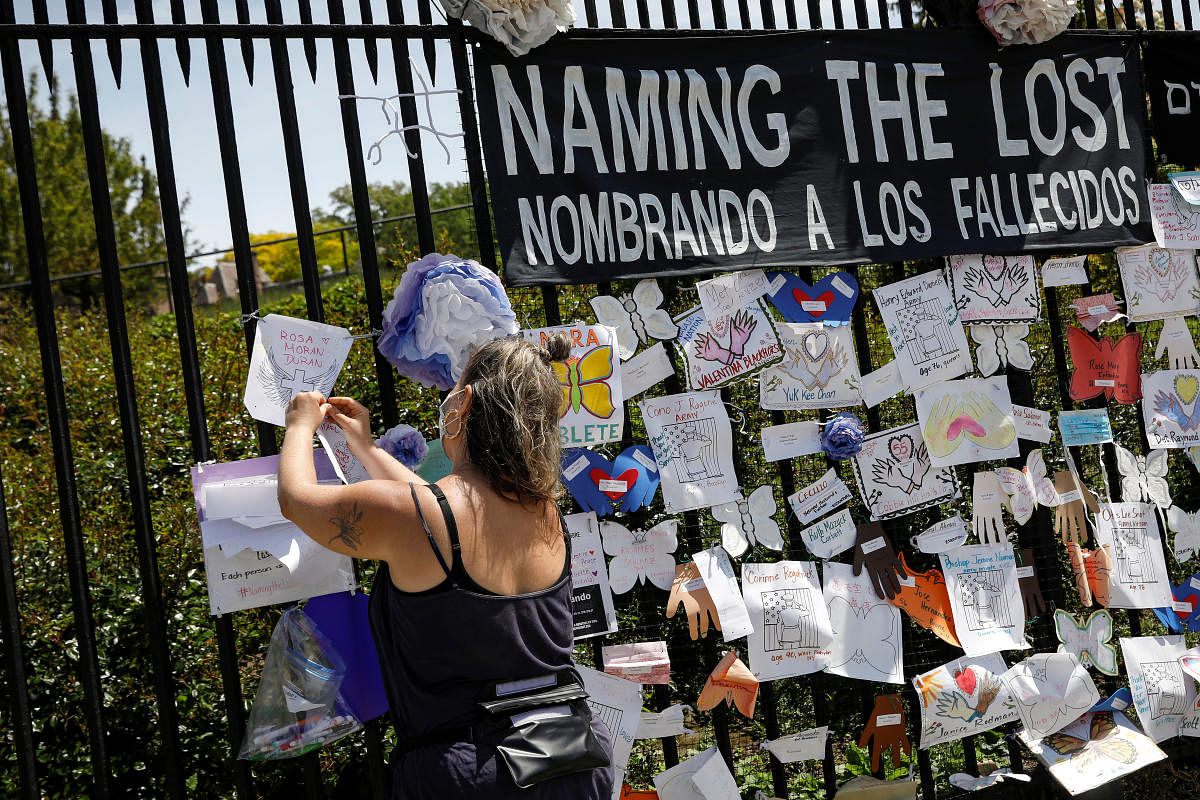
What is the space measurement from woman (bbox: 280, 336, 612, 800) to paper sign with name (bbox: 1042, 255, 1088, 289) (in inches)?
87.9

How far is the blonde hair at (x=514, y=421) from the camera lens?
2.19m

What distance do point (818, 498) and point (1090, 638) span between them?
1238mm

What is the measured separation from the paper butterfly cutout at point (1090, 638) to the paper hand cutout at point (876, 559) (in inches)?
28.3

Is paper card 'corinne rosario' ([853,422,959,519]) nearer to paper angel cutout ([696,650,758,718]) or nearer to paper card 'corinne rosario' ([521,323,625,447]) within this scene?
paper angel cutout ([696,650,758,718])

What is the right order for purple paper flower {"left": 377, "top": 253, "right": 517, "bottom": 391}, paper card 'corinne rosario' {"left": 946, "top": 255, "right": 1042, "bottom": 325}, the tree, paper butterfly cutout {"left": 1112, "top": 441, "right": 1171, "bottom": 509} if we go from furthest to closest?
the tree → paper butterfly cutout {"left": 1112, "top": 441, "right": 1171, "bottom": 509} → paper card 'corinne rosario' {"left": 946, "top": 255, "right": 1042, "bottom": 325} → purple paper flower {"left": 377, "top": 253, "right": 517, "bottom": 391}

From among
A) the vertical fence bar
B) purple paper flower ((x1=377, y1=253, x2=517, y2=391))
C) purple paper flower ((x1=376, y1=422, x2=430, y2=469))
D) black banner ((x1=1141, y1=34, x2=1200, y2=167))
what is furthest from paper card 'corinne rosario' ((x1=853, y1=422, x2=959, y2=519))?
the vertical fence bar

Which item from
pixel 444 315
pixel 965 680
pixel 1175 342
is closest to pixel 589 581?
pixel 444 315

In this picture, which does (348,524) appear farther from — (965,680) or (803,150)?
(965,680)

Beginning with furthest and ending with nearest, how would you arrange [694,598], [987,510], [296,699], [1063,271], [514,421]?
[1063,271], [987,510], [694,598], [296,699], [514,421]

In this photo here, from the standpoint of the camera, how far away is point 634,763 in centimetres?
462

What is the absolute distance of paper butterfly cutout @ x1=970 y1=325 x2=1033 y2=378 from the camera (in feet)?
11.5

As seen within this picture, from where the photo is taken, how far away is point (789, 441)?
3.26m

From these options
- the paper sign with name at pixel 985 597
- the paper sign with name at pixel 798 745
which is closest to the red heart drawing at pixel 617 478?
the paper sign with name at pixel 798 745

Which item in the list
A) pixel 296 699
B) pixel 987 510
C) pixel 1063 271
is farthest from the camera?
pixel 1063 271
